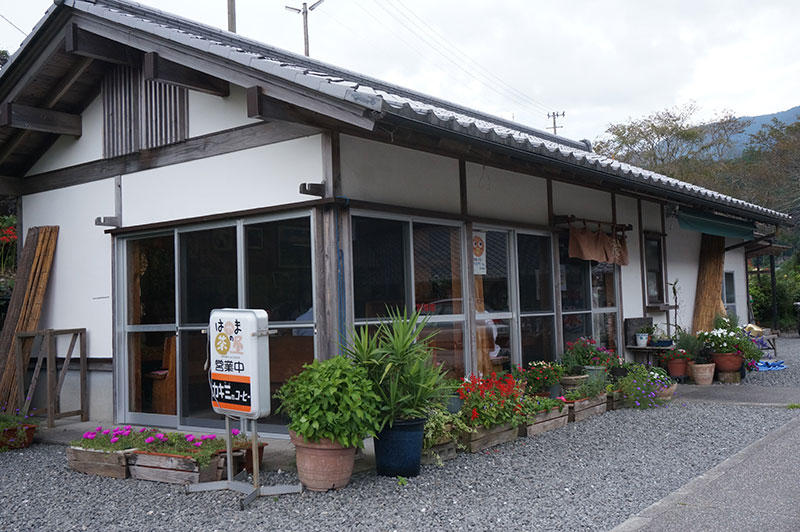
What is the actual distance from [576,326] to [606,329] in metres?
0.94

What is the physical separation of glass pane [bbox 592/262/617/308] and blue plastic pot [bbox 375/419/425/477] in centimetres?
516

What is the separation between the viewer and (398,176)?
6.68 metres

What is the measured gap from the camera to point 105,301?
7.90m

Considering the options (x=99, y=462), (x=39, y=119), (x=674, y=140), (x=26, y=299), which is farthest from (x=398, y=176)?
(x=674, y=140)

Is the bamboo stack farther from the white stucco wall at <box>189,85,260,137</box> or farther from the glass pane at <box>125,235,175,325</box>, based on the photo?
the white stucco wall at <box>189,85,260,137</box>

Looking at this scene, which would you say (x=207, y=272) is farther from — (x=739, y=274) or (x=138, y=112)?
(x=739, y=274)

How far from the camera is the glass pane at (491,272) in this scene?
7.64 metres

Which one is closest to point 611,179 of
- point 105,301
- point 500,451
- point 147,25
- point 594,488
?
point 500,451

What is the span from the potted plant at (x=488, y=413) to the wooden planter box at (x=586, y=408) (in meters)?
1.11

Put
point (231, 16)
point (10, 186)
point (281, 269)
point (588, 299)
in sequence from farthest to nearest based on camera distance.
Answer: point (231, 16) → point (588, 299) → point (10, 186) → point (281, 269)

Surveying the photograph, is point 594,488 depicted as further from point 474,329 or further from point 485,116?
point 485,116

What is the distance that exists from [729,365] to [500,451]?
5892mm

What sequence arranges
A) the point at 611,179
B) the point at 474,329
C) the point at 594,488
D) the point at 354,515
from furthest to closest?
the point at 611,179 < the point at 474,329 < the point at 594,488 < the point at 354,515

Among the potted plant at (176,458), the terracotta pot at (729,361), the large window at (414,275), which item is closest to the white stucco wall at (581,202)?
the large window at (414,275)
